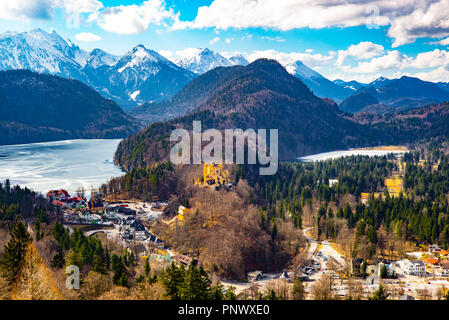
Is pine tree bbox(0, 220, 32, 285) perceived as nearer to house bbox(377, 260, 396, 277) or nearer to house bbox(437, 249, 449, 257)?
house bbox(377, 260, 396, 277)

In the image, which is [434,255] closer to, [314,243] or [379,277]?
[379,277]

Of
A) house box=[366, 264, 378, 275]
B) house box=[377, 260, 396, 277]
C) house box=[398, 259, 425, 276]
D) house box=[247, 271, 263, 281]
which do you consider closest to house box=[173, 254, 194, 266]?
house box=[247, 271, 263, 281]

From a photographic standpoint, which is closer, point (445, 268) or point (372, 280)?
point (372, 280)

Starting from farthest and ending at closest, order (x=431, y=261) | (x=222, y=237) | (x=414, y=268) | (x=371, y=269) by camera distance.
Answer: (x=222, y=237)
(x=431, y=261)
(x=371, y=269)
(x=414, y=268)

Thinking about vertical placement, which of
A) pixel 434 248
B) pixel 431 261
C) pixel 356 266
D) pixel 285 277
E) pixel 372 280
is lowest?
pixel 372 280

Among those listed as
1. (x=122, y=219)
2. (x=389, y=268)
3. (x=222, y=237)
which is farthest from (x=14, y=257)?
(x=389, y=268)

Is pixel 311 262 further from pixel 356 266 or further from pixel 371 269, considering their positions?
pixel 371 269

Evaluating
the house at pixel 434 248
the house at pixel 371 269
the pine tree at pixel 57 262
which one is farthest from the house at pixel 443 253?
the pine tree at pixel 57 262
